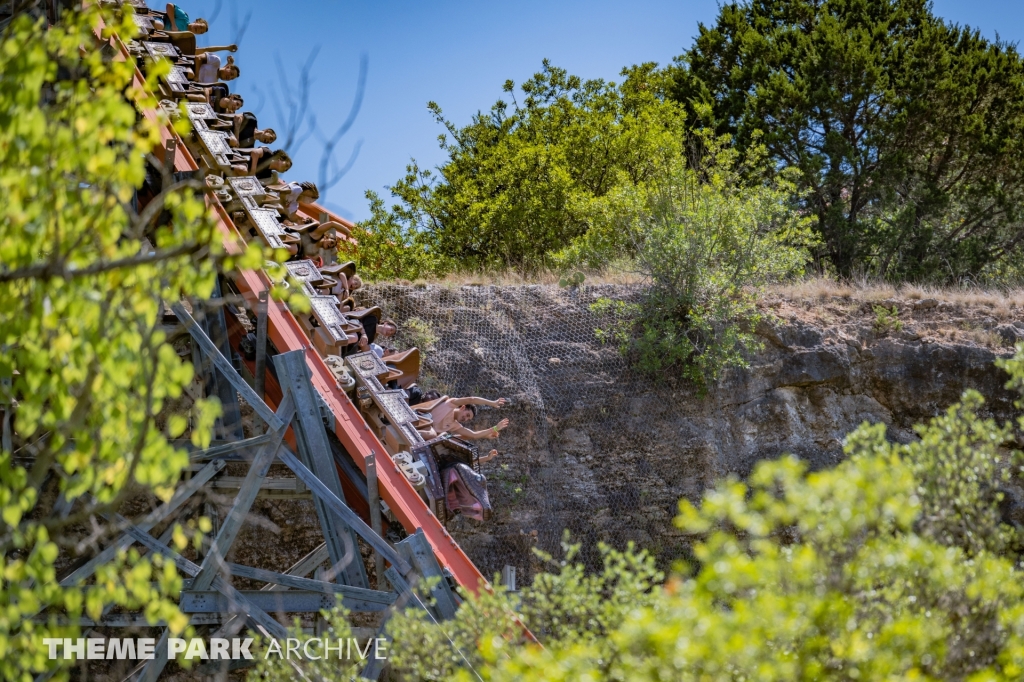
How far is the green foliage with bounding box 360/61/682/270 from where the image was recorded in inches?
610

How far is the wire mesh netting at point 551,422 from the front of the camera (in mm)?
9938

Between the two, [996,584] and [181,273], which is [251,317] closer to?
[181,273]

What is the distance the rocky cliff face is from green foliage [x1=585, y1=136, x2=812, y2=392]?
29cm

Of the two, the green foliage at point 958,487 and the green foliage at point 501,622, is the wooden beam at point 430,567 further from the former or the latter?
the green foliage at point 958,487

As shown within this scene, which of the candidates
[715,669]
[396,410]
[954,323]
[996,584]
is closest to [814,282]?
[954,323]

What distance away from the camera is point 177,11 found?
33.8 ft

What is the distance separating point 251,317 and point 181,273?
480cm

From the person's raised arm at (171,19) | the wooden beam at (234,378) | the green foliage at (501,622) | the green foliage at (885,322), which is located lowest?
the green foliage at (501,622)

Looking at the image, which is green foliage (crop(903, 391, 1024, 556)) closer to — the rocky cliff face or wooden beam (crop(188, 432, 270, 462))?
wooden beam (crop(188, 432, 270, 462))

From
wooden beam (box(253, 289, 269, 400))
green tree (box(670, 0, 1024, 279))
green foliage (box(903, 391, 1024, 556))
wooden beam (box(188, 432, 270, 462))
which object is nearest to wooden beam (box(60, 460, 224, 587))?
wooden beam (box(188, 432, 270, 462))

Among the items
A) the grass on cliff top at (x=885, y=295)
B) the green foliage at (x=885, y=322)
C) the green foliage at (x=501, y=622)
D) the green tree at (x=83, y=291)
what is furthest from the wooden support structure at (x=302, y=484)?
the green foliage at (x=885, y=322)

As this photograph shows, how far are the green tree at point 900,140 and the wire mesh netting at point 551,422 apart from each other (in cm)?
838

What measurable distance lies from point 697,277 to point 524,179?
18.2 feet

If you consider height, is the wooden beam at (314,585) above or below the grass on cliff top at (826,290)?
below
